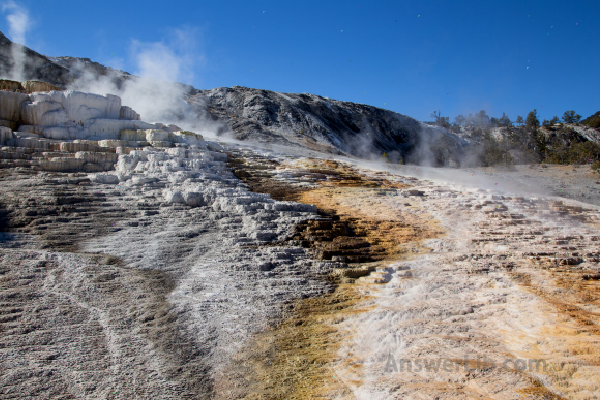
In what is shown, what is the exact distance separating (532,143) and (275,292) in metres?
32.0

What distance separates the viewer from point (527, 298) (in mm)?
3971

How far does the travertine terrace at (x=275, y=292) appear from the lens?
2922mm

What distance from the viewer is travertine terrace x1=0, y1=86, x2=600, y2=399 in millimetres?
2922

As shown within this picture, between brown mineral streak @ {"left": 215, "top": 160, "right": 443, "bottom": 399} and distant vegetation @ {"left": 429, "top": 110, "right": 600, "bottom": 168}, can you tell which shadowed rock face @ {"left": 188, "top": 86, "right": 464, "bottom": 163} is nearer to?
distant vegetation @ {"left": 429, "top": 110, "right": 600, "bottom": 168}

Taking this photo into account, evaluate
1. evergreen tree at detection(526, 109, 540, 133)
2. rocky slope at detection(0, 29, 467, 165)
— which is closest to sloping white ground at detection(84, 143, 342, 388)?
rocky slope at detection(0, 29, 467, 165)

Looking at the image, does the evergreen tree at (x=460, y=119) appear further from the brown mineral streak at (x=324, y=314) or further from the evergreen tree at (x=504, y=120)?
the brown mineral streak at (x=324, y=314)

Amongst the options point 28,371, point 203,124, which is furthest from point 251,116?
point 28,371

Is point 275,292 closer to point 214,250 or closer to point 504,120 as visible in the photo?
point 214,250

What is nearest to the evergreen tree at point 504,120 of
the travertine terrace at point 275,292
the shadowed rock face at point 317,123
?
the shadowed rock face at point 317,123

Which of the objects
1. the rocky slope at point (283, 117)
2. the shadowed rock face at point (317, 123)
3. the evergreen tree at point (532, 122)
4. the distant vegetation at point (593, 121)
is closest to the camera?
the rocky slope at point (283, 117)

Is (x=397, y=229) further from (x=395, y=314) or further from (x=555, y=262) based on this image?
(x=395, y=314)

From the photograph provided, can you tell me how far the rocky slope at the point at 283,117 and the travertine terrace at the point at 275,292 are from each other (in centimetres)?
1465

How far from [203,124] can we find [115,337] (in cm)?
1978

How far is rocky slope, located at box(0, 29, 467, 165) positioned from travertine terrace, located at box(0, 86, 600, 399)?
48.0 feet
